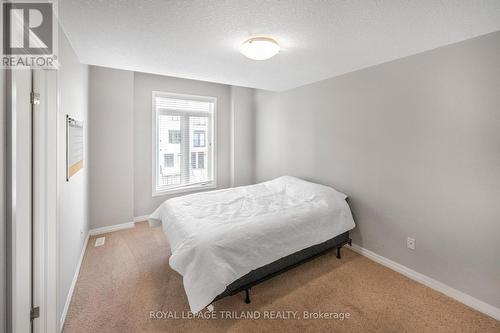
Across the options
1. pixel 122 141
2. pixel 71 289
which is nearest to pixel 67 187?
pixel 71 289

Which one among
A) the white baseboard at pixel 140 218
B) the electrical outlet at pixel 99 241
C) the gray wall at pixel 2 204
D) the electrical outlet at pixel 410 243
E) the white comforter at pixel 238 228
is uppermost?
the gray wall at pixel 2 204

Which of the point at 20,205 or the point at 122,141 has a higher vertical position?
the point at 122,141

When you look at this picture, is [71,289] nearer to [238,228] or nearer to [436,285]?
[238,228]

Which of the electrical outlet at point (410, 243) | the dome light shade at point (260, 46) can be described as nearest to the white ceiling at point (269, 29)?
the dome light shade at point (260, 46)

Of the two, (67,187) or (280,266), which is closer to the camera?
(67,187)

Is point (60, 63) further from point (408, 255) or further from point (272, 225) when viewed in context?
point (408, 255)

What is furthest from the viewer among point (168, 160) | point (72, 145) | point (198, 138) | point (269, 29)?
point (198, 138)

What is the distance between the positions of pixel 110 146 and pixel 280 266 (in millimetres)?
3037

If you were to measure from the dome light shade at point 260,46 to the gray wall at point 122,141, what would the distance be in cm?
242

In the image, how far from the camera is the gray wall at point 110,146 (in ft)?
10.3

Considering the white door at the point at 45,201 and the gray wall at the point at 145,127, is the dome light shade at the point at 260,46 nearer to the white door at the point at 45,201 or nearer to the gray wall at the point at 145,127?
the white door at the point at 45,201

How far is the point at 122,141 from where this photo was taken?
335 cm

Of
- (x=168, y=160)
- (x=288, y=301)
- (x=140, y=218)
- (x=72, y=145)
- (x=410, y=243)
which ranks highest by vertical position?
(x=72, y=145)

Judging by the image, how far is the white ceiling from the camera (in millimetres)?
1413
